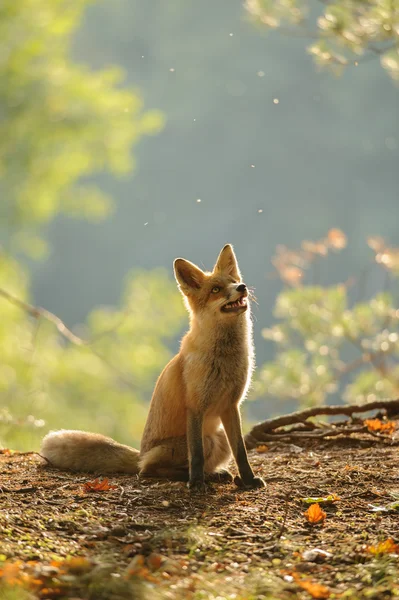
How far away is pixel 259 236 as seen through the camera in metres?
31.2

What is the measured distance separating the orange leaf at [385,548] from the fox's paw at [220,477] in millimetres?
1260

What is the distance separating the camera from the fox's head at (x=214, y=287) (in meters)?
3.12

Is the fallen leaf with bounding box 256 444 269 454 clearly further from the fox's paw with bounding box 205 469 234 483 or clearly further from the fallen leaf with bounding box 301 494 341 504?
the fallen leaf with bounding box 301 494 341 504

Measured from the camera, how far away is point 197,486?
2.98 meters

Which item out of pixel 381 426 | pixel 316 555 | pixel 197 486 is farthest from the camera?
pixel 381 426

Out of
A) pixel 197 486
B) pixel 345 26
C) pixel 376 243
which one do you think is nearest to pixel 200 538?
pixel 197 486

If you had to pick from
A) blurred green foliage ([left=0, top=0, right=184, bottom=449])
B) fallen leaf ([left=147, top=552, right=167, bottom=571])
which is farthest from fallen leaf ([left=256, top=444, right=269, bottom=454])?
blurred green foliage ([left=0, top=0, right=184, bottom=449])

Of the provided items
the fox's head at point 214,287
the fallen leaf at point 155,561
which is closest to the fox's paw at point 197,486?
the fox's head at point 214,287

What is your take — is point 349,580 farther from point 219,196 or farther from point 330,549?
point 219,196

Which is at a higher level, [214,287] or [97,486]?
[214,287]

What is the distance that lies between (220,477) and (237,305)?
0.93m

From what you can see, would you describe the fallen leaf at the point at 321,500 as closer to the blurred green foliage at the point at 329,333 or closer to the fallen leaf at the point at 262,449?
the fallen leaf at the point at 262,449

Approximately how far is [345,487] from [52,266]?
29.2 metres

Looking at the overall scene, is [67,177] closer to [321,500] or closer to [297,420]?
[297,420]
